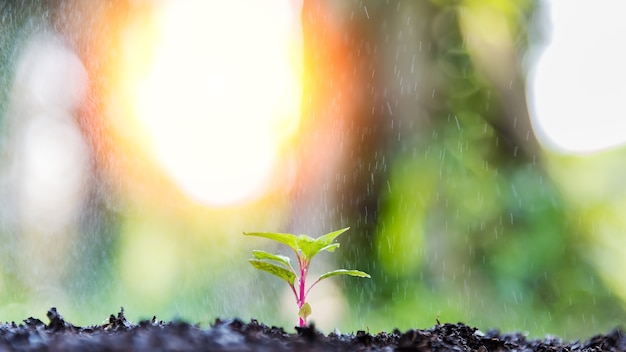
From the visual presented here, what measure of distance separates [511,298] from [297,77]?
4.45 ft

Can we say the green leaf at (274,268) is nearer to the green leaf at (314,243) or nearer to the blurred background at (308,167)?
the green leaf at (314,243)

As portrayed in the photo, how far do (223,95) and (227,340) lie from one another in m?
2.38

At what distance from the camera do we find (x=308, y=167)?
250 cm

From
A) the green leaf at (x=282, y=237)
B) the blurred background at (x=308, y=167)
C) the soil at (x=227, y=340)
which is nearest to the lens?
the soil at (x=227, y=340)

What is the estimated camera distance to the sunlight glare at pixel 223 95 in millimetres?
2623

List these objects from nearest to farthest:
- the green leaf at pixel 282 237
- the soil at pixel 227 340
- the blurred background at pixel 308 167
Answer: the soil at pixel 227 340 < the green leaf at pixel 282 237 < the blurred background at pixel 308 167

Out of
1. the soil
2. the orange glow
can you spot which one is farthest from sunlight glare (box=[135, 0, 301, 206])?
the soil

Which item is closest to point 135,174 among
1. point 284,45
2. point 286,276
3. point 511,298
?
point 284,45

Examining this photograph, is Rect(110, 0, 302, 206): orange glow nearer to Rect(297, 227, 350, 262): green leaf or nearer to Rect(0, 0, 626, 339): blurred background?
Rect(0, 0, 626, 339): blurred background

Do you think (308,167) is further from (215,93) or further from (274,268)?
(274,268)

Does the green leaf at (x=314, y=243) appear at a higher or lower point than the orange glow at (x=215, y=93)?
lower

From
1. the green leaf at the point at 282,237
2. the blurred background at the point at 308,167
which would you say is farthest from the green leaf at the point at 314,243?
the blurred background at the point at 308,167

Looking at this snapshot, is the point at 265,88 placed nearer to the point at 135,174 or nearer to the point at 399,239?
the point at 135,174

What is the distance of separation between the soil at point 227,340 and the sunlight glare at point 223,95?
1920 millimetres
